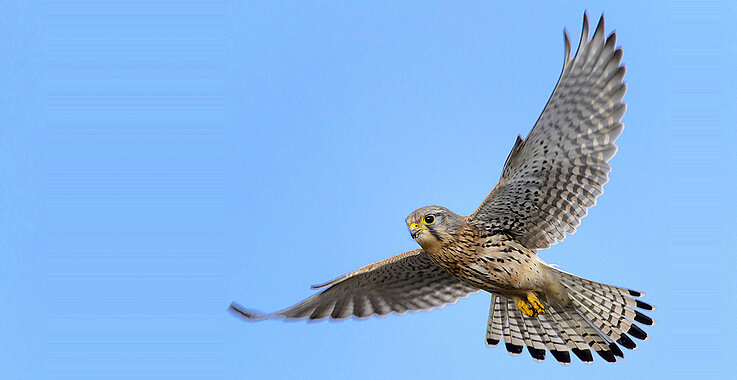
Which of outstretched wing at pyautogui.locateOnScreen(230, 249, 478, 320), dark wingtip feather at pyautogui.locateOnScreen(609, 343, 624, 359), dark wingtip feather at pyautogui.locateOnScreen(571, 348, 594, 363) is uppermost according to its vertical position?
outstretched wing at pyautogui.locateOnScreen(230, 249, 478, 320)

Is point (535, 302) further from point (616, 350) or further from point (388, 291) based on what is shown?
point (388, 291)

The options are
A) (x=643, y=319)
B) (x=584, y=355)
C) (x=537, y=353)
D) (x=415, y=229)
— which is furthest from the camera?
(x=537, y=353)

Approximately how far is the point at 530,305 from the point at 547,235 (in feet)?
2.45

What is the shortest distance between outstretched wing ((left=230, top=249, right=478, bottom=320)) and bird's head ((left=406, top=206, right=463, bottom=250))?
0.95 metres

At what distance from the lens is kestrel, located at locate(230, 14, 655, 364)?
262 inches

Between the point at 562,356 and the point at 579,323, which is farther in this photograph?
the point at 562,356

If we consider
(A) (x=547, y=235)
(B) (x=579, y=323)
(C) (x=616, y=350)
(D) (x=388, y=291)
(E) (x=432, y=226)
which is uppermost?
(D) (x=388, y=291)

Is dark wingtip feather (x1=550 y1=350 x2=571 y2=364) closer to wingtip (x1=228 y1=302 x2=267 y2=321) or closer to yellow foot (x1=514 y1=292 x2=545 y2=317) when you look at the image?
yellow foot (x1=514 y1=292 x2=545 y2=317)

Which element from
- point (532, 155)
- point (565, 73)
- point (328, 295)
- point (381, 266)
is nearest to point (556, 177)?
point (532, 155)

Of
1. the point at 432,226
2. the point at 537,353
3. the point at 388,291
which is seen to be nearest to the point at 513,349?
the point at 537,353

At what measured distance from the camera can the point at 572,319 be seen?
763cm

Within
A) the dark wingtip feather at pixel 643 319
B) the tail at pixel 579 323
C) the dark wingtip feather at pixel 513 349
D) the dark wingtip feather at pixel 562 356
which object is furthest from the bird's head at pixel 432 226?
the dark wingtip feather at pixel 643 319

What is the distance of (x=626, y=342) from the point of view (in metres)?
7.45

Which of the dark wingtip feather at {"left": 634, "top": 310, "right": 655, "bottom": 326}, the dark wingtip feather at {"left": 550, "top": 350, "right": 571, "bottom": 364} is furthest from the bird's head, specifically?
the dark wingtip feather at {"left": 634, "top": 310, "right": 655, "bottom": 326}
